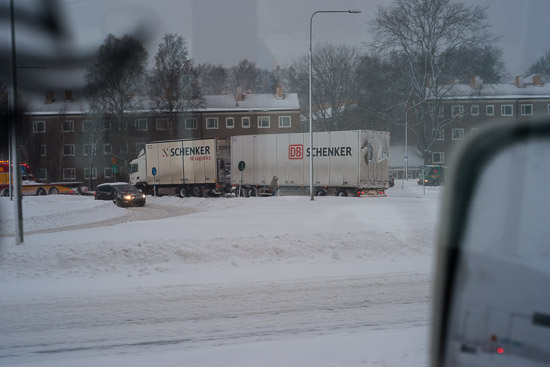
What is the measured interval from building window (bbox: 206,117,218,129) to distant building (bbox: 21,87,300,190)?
0.14 metres

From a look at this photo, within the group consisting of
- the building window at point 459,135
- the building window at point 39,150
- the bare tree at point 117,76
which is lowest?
the building window at point 459,135

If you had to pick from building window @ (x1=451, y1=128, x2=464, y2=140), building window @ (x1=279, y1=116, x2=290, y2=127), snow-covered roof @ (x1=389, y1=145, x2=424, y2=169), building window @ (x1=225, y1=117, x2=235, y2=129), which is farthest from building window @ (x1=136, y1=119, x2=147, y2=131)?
building window @ (x1=451, y1=128, x2=464, y2=140)

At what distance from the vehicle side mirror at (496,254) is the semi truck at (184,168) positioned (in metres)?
34.3

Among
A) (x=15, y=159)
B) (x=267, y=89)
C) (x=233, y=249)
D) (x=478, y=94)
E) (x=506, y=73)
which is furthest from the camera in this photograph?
(x=267, y=89)

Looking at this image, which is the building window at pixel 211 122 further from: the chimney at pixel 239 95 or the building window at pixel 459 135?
the building window at pixel 459 135

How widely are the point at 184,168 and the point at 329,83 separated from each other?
2005 cm

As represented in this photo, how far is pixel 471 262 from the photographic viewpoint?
2322mm

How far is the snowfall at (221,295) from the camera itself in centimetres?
505

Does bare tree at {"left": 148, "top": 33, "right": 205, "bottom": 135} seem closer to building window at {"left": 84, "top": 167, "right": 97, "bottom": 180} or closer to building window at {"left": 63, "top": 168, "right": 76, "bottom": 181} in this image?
building window at {"left": 84, "top": 167, "right": 97, "bottom": 180}

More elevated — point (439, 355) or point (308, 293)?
point (439, 355)

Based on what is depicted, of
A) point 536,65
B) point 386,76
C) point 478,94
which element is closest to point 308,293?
point 536,65

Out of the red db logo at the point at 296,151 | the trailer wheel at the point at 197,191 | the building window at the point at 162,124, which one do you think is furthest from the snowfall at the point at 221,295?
the building window at the point at 162,124

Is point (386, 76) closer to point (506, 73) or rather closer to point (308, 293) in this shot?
point (506, 73)

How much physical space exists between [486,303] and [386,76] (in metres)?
39.3
